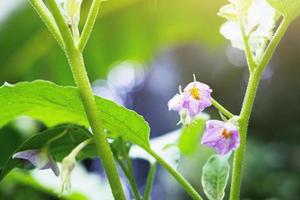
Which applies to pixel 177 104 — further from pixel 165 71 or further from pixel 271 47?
pixel 165 71

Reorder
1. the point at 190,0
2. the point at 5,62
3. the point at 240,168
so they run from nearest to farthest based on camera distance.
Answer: the point at 240,168 → the point at 5,62 → the point at 190,0

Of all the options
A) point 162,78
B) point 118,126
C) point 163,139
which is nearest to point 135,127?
point 118,126

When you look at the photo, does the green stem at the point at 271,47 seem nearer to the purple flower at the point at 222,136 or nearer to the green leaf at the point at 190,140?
the purple flower at the point at 222,136

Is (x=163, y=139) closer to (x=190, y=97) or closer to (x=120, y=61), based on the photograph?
(x=190, y=97)

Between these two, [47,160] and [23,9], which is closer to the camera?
[47,160]

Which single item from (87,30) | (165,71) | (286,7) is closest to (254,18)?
(286,7)

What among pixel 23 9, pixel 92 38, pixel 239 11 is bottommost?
pixel 92 38
